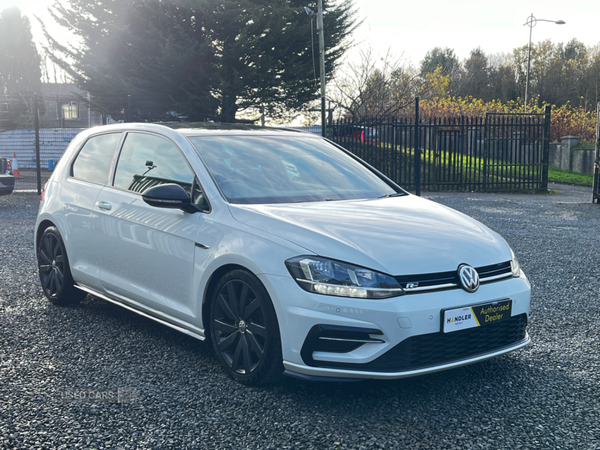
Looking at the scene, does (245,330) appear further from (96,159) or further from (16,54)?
(16,54)

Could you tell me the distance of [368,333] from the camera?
320 cm

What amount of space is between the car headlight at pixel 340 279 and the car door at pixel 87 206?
219cm

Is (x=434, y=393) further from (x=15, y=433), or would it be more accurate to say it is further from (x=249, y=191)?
(x=15, y=433)

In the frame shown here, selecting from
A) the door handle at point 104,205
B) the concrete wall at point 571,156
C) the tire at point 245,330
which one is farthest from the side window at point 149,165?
the concrete wall at point 571,156

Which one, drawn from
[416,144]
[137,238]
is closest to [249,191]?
[137,238]

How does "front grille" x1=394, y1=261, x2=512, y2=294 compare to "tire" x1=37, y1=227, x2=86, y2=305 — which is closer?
"front grille" x1=394, y1=261, x2=512, y2=294

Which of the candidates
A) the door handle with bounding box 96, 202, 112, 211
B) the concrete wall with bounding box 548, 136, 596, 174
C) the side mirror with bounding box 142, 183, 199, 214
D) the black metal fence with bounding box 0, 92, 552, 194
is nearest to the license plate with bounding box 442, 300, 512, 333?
the side mirror with bounding box 142, 183, 199, 214

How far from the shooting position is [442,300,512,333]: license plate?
326 cm

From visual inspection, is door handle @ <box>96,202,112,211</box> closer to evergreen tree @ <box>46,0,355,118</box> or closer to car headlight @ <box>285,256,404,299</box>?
car headlight @ <box>285,256,404,299</box>

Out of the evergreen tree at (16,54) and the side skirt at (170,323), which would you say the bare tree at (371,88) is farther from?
the evergreen tree at (16,54)

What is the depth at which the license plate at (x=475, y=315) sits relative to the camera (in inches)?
128

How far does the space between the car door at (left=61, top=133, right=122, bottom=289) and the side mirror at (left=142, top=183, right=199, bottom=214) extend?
3.46 ft

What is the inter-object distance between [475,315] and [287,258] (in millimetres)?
1041

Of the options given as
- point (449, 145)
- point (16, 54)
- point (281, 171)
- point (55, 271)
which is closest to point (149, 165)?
point (281, 171)
